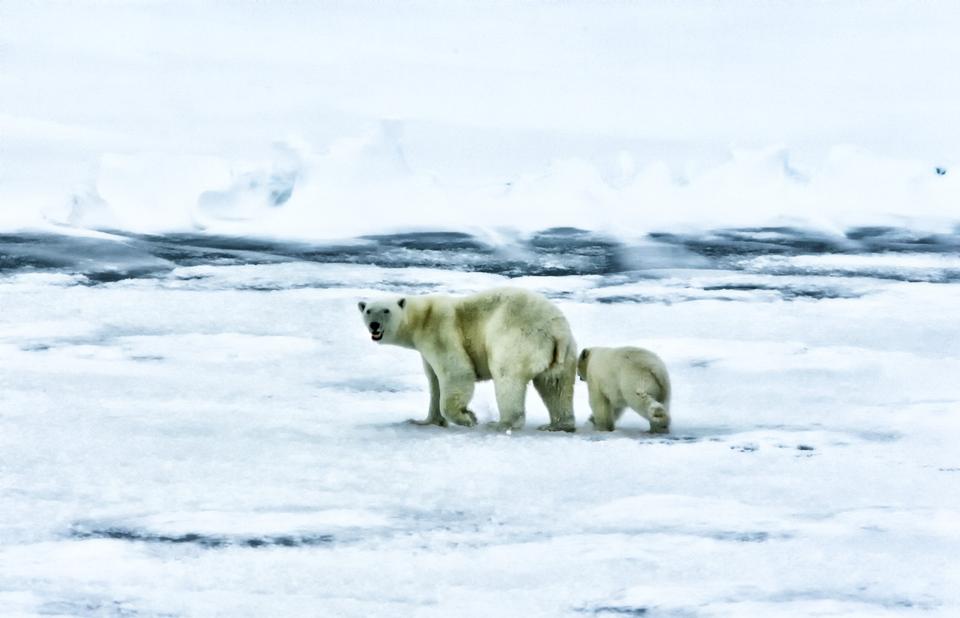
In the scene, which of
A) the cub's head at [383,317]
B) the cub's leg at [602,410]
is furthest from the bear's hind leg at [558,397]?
the cub's head at [383,317]

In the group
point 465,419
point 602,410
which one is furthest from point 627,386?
point 465,419

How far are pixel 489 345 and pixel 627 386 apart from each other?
26.3 inches

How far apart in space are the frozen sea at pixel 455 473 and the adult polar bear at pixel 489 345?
20 cm

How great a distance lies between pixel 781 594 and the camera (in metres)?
3.61

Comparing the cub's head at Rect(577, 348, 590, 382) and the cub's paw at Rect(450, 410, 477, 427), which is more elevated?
the cub's head at Rect(577, 348, 590, 382)

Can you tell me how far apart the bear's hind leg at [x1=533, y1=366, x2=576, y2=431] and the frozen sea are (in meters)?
0.17

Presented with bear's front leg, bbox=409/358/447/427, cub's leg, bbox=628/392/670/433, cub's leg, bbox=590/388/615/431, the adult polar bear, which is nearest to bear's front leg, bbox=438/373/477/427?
the adult polar bear

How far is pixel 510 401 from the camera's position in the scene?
19.8 feet

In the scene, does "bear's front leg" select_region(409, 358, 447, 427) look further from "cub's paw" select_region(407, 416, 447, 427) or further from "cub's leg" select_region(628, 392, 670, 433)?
"cub's leg" select_region(628, 392, 670, 433)

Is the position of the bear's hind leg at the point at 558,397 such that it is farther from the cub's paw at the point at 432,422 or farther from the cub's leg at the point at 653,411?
the cub's paw at the point at 432,422

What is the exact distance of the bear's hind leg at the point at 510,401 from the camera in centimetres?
603

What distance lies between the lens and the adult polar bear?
6.04m

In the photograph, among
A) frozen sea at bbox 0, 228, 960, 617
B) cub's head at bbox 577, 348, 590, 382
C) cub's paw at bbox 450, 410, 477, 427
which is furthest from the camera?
cub's head at bbox 577, 348, 590, 382

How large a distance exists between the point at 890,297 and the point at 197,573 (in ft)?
28.8
